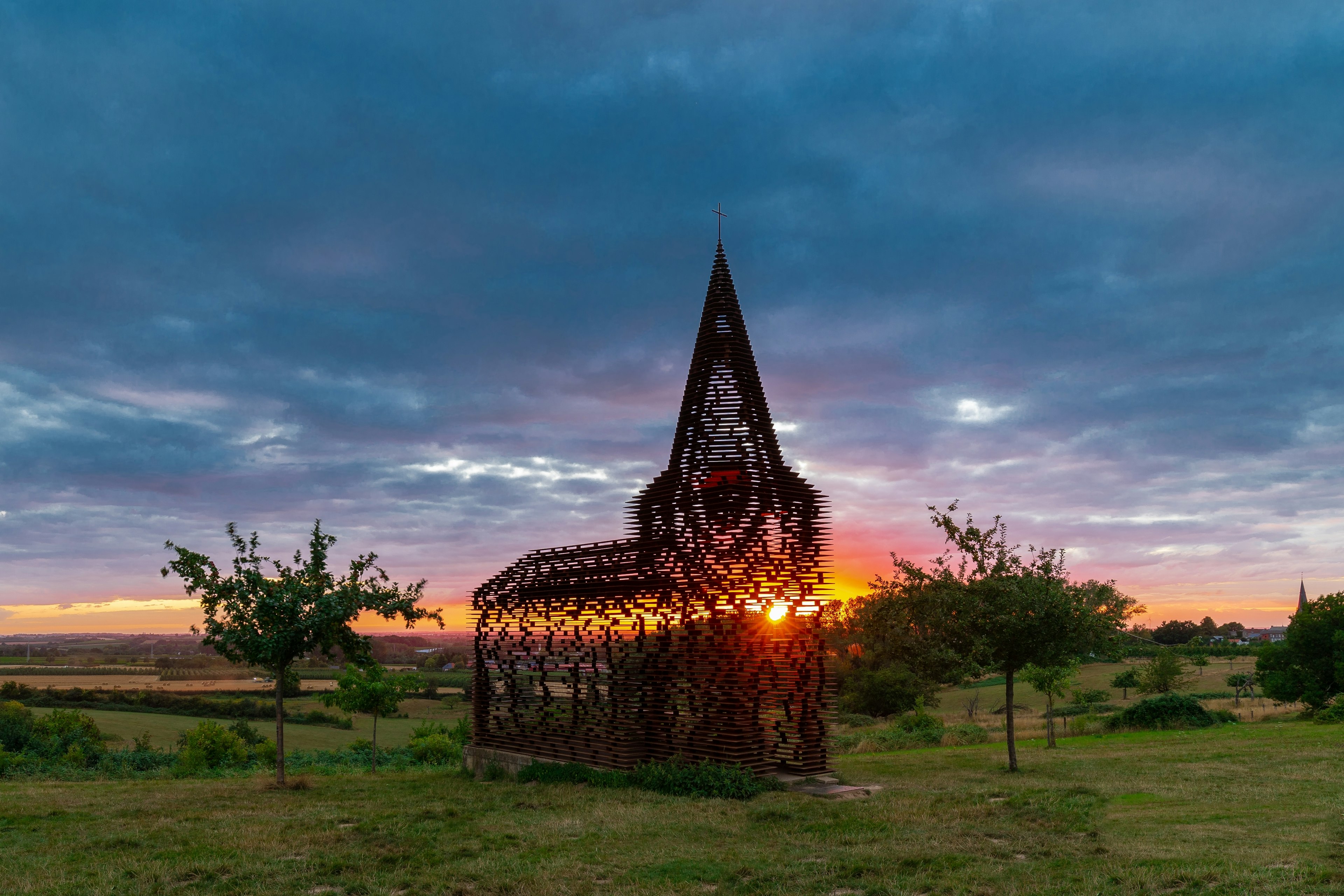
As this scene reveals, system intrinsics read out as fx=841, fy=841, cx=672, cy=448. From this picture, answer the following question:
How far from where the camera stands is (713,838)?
38.7 feet

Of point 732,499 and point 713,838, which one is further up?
point 732,499

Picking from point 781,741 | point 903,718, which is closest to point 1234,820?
point 781,741

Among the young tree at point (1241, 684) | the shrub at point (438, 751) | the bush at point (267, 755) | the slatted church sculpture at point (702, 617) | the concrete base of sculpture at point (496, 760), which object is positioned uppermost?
the slatted church sculpture at point (702, 617)

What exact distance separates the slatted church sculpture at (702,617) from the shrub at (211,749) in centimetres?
1911

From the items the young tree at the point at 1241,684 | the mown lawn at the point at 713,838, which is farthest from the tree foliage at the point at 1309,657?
the mown lawn at the point at 713,838

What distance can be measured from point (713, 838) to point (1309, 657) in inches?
1745

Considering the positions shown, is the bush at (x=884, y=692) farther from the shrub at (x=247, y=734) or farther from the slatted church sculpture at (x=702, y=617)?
the slatted church sculpture at (x=702, y=617)

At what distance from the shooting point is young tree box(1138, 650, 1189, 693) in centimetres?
5272

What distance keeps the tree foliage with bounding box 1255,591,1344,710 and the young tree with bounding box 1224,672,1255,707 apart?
200 inches

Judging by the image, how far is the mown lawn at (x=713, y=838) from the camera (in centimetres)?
948

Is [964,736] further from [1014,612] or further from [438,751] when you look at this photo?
[438,751]

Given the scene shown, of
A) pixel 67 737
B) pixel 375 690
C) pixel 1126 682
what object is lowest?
pixel 1126 682

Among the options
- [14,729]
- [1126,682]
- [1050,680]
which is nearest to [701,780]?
[1050,680]

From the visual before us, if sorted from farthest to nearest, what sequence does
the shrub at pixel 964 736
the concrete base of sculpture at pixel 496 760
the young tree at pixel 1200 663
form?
1. the young tree at pixel 1200 663
2. the shrub at pixel 964 736
3. the concrete base of sculpture at pixel 496 760
